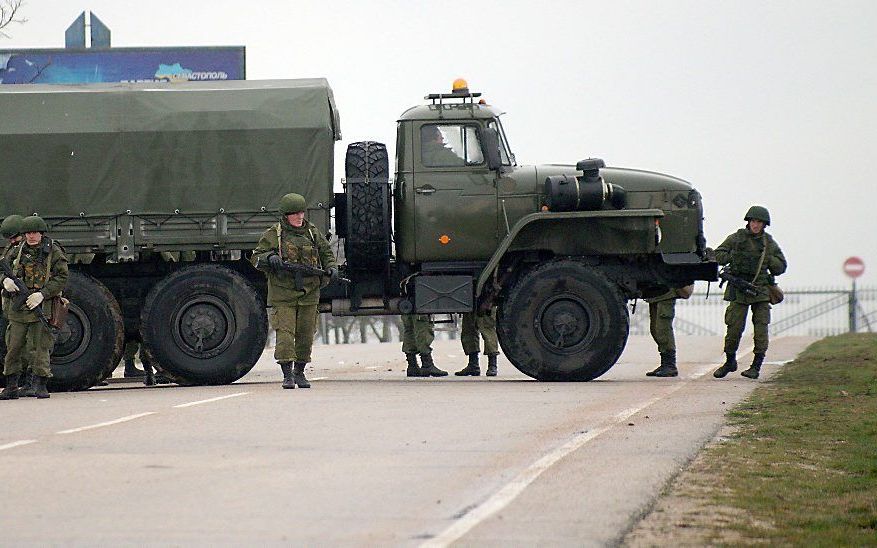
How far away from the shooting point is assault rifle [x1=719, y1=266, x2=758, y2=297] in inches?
715

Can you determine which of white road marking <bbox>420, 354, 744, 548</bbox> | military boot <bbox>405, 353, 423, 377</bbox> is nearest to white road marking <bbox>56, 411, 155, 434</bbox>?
white road marking <bbox>420, 354, 744, 548</bbox>

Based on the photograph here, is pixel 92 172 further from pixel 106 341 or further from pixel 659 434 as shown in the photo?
pixel 659 434

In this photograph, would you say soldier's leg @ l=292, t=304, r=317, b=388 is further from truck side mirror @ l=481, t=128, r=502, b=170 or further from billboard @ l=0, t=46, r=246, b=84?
billboard @ l=0, t=46, r=246, b=84

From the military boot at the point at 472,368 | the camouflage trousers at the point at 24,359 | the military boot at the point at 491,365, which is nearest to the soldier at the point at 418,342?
the military boot at the point at 472,368

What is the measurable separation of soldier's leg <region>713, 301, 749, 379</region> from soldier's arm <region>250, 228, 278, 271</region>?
5.39 meters

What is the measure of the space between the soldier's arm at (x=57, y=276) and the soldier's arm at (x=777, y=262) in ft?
25.4

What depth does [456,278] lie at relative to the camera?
1823cm

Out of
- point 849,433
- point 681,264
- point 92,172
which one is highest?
point 92,172

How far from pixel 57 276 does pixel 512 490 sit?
9.47m

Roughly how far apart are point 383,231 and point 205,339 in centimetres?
230

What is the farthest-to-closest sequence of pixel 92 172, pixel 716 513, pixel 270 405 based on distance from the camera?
pixel 92 172
pixel 270 405
pixel 716 513

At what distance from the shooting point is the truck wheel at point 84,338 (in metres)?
17.8

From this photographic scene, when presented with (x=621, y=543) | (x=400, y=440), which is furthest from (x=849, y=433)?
(x=621, y=543)

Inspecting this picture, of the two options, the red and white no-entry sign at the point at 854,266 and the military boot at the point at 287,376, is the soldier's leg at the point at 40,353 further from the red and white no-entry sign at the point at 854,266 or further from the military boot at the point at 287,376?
the red and white no-entry sign at the point at 854,266
